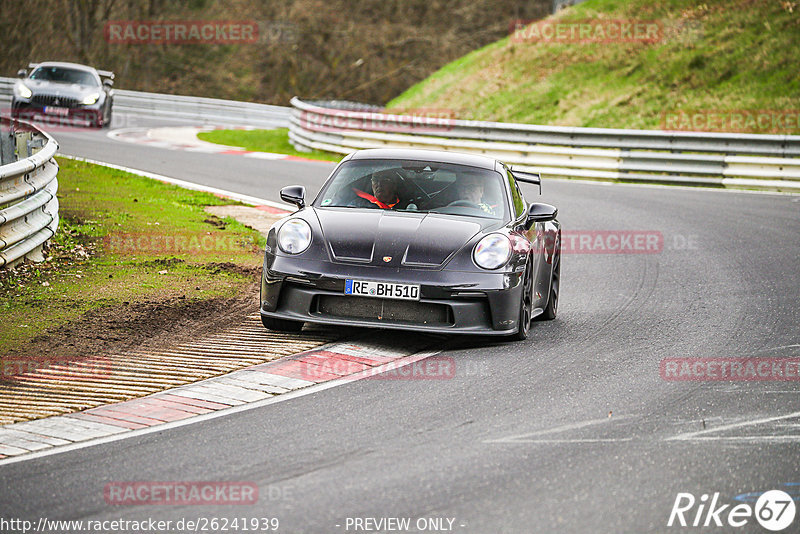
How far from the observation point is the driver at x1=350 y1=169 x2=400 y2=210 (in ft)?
28.4

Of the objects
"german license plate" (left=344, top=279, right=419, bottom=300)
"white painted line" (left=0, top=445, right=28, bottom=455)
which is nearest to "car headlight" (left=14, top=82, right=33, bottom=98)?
"german license plate" (left=344, top=279, right=419, bottom=300)

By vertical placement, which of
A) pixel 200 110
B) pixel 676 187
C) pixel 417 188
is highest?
pixel 417 188

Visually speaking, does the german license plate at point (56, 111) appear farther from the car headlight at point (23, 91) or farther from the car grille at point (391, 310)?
the car grille at point (391, 310)

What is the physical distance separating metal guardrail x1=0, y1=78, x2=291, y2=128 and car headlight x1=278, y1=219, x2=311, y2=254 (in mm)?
28643

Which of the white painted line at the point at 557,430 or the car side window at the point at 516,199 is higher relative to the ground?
the car side window at the point at 516,199

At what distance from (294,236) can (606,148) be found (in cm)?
1516

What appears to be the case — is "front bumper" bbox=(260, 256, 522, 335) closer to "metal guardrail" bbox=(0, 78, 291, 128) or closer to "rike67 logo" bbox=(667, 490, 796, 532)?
"rike67 logo" bbox=(667, 490, 796, 532)

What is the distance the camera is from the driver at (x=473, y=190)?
874cm

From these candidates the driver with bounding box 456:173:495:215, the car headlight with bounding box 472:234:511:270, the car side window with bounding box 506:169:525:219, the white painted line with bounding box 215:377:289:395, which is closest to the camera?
the white painted line with bounding box 215:377:289:395

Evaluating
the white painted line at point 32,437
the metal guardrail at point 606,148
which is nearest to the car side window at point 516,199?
the white painted line at point 32,437

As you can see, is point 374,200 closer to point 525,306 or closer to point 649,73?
point 525,306

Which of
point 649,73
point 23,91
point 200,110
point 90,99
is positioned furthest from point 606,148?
point 200,110

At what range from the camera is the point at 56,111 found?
27016 millimetres

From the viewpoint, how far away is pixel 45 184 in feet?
34.8
